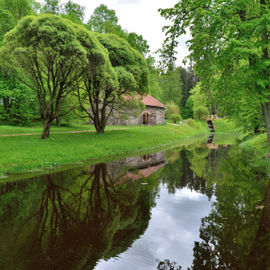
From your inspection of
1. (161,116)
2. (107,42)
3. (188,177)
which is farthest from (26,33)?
(161,116)

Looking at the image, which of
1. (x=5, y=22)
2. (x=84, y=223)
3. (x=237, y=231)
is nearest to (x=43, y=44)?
(x=84, y=223)

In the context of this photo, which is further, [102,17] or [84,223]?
[102,17]

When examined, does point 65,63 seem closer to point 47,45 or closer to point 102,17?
point 47,45

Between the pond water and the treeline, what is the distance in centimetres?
478

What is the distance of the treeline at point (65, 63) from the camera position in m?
13.2

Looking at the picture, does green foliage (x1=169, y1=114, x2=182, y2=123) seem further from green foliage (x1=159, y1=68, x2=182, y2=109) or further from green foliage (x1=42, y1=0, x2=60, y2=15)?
green foliage (x1=42, y1=0, x2=60, y2=15)

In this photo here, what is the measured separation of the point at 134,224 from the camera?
4.87 metres

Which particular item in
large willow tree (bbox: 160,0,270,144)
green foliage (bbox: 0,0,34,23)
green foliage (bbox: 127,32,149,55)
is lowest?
large willow tree (bbox: 160,0,270,144)

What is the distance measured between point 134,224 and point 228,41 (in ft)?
24.0

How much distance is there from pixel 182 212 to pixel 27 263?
3720 millimetres

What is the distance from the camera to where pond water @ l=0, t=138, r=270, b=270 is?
358cm

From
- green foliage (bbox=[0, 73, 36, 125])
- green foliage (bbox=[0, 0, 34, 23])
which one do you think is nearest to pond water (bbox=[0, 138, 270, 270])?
green foliage (bbox=[0, 73, 36, 125])

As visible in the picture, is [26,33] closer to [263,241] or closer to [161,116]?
[263,241]

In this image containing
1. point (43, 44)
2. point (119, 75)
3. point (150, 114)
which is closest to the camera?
point (43, 44)
